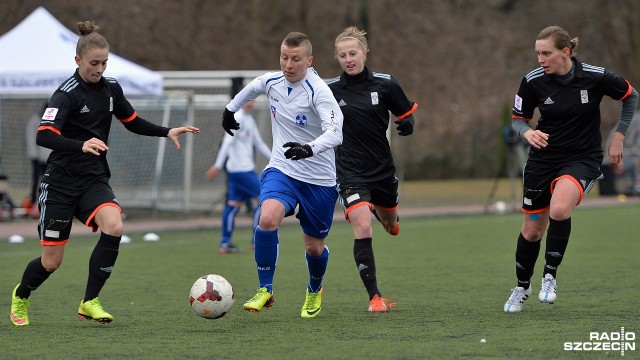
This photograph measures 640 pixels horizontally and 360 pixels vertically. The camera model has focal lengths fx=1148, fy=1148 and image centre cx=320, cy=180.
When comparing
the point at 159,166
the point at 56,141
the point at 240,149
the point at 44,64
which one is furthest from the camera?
the point at 159,166

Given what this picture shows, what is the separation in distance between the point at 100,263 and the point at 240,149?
6919 millimetres

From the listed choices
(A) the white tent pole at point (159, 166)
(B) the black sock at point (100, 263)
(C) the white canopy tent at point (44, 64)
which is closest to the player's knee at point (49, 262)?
(B) the black sock at point (100, 263)

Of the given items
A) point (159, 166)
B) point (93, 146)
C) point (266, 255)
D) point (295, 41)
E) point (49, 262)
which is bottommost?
point (49, 262)

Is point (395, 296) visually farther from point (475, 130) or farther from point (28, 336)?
point (475, 130)

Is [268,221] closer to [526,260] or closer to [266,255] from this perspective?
[266,255]

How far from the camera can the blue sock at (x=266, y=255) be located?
831cm

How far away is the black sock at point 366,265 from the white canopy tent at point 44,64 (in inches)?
407

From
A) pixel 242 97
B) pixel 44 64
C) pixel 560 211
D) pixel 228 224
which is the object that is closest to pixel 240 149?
pixel 228 224

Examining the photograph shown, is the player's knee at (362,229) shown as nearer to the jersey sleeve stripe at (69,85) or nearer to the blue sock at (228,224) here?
the jersey sleeve stripe at (69,85)

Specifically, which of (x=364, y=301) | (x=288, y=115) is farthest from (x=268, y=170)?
(x=364, y=301)

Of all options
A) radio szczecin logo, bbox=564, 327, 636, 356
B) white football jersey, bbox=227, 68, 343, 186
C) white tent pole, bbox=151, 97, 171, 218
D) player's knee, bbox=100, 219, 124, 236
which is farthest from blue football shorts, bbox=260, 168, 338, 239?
white tent pole, bbox=151, 97, 171, 218

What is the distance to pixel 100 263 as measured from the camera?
26.2 feet

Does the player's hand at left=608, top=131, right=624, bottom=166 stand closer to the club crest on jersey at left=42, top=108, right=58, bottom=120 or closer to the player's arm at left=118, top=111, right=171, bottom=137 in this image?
the player's arm at left=118, top=111, right=171, bottom=137

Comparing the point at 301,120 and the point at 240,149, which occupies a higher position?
the point at 240,149
